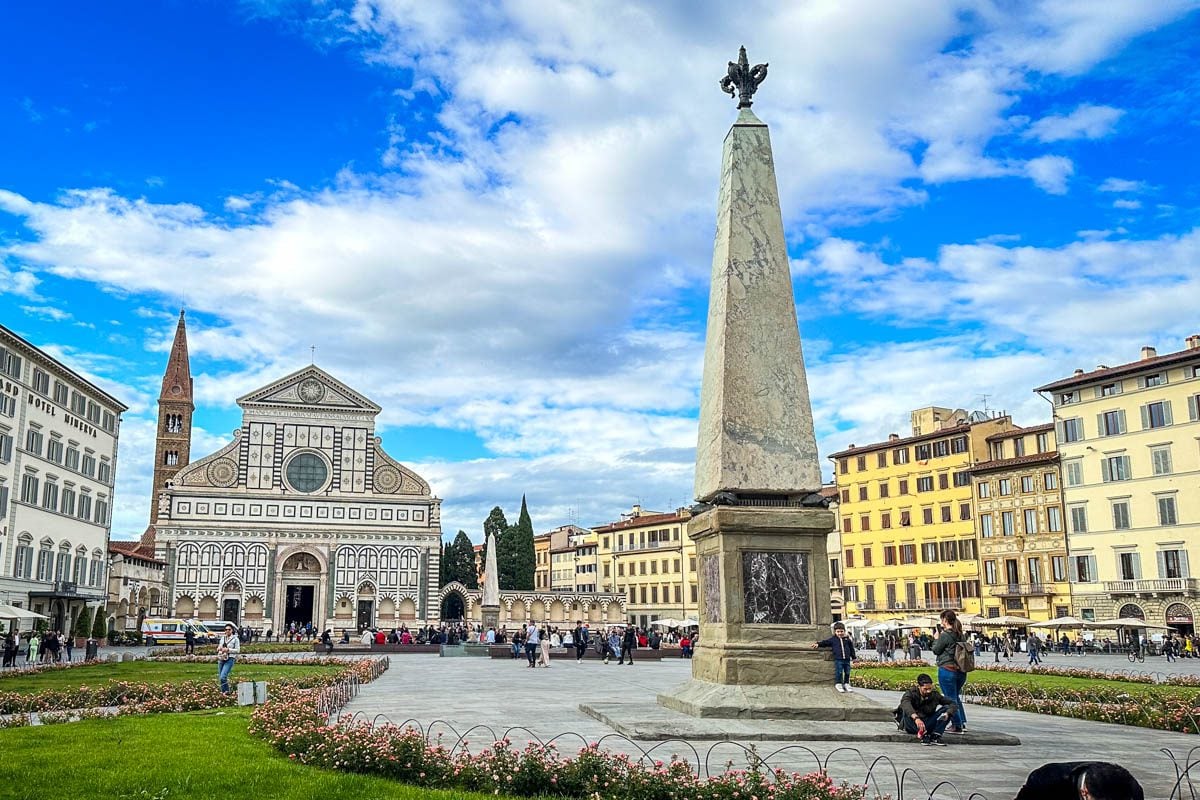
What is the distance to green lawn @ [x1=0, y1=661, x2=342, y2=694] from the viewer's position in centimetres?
2144

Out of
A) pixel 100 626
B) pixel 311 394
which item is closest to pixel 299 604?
pixel 311 394

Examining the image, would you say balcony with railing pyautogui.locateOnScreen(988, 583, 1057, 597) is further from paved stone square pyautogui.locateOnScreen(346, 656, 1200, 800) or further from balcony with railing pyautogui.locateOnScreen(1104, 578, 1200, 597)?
paved stone square pyautogui.locateOnScreen(346, 656, 1200, 800)

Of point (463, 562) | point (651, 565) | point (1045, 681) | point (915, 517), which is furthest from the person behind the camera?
point (463, 562)

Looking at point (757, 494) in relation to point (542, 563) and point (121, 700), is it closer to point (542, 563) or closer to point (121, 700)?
point (121, 700)

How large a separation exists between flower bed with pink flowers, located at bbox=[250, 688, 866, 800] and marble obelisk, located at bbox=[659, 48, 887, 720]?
3.25 m

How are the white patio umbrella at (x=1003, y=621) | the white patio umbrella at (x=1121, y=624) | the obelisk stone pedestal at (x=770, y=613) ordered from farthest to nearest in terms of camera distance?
the white patio umbrella at (x=1003, y=621)
the white patio umbrella at (x=1121, y=624)
the obelisk stone pedestal at (x=770, y=613)

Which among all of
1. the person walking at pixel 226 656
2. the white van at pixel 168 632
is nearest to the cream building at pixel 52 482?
the white van at pixel 168 632

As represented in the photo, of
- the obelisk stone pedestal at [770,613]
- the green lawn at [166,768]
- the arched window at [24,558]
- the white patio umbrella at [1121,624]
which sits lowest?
the green lawn at [166,768]

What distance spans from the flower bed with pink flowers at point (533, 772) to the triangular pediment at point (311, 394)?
63.8 m

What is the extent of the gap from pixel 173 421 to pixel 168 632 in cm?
4268

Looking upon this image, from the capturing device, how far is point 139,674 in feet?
81.5

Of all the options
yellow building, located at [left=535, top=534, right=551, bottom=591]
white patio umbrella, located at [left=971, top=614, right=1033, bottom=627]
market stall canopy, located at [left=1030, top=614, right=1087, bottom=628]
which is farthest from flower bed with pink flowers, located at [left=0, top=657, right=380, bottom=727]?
yellow building, located at [left=535, top=534, right=551, bottom=591]

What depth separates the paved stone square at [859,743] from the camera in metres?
8.77

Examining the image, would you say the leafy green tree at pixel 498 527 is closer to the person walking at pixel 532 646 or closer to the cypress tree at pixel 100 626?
the cypress tree at pixel 100 626
